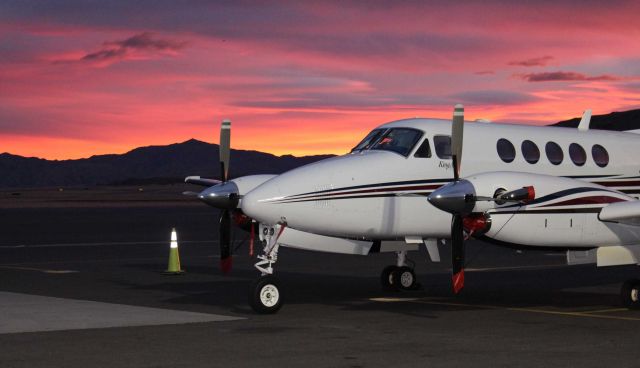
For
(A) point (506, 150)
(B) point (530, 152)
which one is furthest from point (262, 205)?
(B) point (530, 152)

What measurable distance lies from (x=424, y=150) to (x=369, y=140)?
45.1 inches

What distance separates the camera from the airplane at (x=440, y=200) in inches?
718

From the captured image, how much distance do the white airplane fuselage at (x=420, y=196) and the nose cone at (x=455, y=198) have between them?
18.1 inches

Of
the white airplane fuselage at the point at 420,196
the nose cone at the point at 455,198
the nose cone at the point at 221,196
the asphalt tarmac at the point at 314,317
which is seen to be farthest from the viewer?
the nose cone at the point at 221,196

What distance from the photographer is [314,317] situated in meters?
18.1

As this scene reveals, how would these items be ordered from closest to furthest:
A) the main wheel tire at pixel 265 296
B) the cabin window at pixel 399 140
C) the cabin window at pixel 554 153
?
1. the main wheel tire at pixel 265 296
2. the cabin window at pixel 399 140
3. the cabin window at pixel 554 153

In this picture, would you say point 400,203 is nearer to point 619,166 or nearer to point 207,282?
point 619,166

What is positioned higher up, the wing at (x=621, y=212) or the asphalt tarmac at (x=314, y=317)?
the wing at (x=621, y=212)

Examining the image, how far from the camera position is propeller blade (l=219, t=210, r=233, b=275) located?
20.3m

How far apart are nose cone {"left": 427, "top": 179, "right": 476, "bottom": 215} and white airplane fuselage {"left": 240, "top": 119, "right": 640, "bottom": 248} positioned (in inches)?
18.1

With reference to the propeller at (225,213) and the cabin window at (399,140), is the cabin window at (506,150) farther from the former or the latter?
the propeller at (225,213)

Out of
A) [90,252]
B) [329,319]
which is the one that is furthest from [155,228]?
[329,319]

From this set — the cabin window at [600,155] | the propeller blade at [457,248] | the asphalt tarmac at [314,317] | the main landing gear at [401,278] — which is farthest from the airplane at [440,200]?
the main landing gear at [401,278]

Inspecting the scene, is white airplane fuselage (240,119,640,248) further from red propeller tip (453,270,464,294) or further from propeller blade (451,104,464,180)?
red propeller tip (453,270,464,294)
